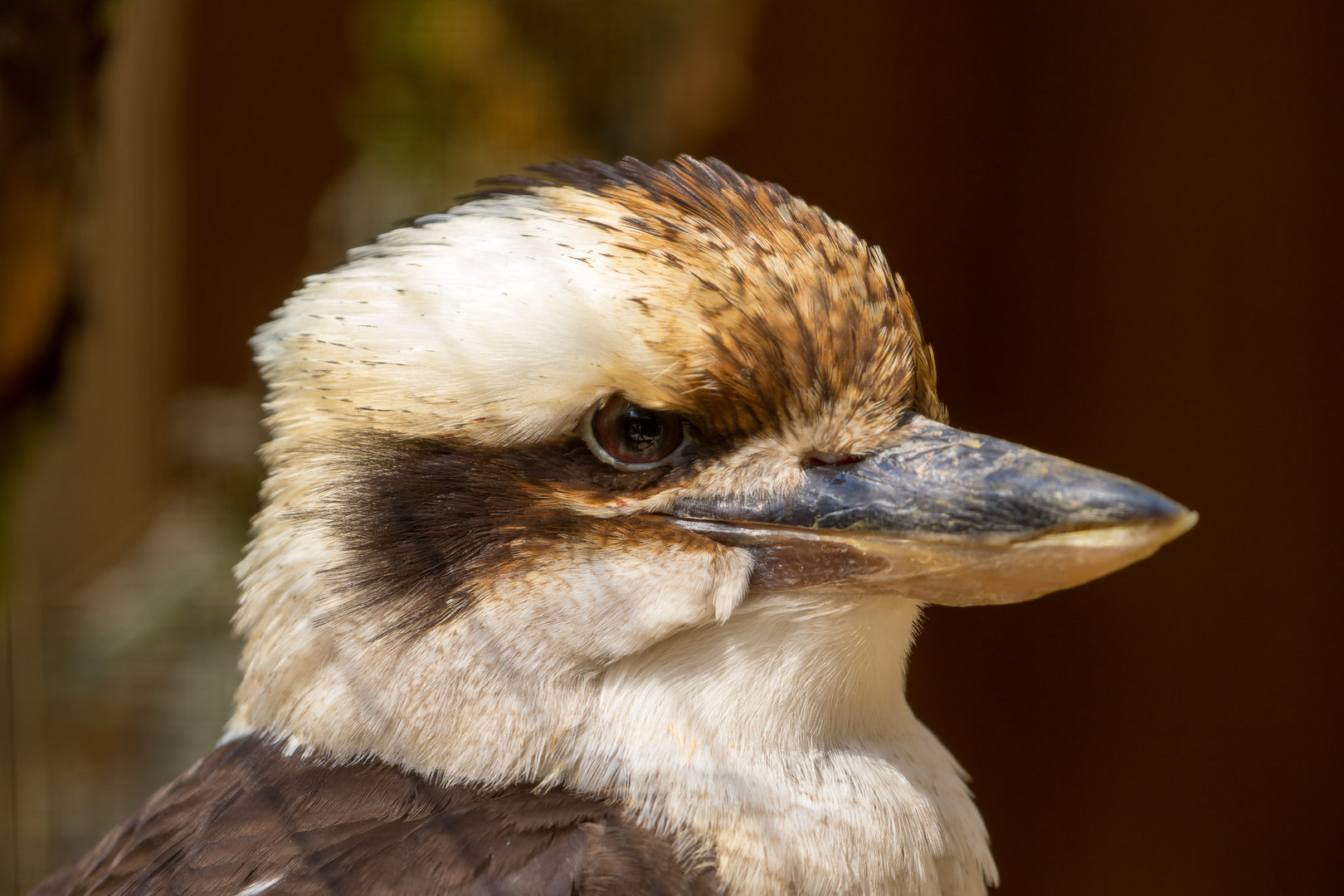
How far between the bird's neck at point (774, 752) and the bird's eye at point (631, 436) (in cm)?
18

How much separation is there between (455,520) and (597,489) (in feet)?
0.49

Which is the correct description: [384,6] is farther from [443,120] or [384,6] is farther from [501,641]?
[501,641]

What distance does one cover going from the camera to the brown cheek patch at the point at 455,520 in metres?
1.22

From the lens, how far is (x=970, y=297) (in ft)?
11.2

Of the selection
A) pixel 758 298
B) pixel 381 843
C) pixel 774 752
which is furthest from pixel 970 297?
pixel 381 843

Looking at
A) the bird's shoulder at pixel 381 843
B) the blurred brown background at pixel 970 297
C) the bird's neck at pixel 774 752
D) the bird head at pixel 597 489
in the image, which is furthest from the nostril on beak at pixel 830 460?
the blurred brown background at pixel 970 297

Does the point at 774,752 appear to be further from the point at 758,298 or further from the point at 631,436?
the point at 758,298

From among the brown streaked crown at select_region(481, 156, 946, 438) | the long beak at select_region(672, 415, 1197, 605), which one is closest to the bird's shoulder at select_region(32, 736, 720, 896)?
the long beak at select_region(672, 415, 1197, 605)

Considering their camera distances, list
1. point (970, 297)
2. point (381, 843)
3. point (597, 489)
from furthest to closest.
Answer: point (970, 297)
point (597, 489)
point (381, 843)

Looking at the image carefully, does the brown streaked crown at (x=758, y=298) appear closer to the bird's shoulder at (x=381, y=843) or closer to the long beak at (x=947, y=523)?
the long beak at (x=947, y=523)

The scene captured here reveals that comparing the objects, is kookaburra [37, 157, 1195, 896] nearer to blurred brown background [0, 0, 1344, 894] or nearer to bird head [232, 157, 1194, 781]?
bird head [232, 157, 1194, 781]

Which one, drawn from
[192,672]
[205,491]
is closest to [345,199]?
[205,491]

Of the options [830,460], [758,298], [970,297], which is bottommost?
[830,460]

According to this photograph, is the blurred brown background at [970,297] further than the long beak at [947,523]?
Yes
